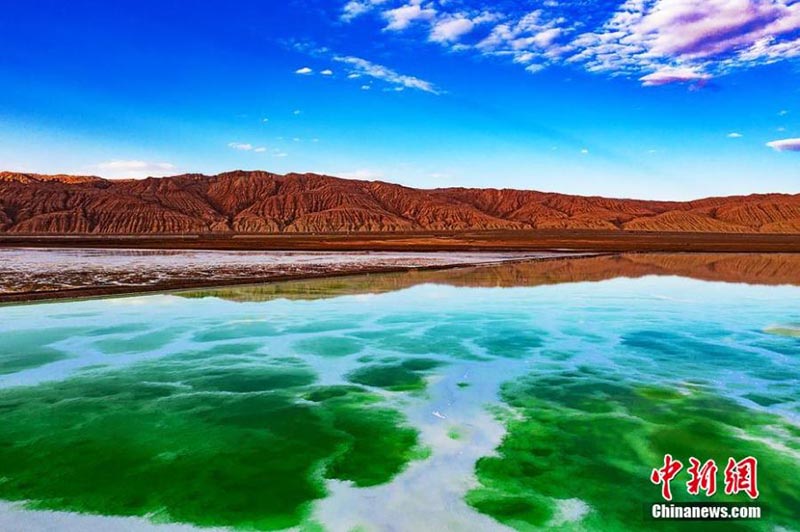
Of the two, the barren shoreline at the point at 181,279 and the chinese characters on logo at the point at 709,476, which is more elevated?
the barren shoreline at the point at 181,279

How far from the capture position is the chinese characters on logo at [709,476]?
6.18 m

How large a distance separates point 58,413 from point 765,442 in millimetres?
9583

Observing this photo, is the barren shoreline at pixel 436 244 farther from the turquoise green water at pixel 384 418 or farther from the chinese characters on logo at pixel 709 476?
the chinese characters on logo at pixel 709 476

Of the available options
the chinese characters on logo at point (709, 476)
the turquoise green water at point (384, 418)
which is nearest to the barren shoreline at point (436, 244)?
the turquoise green water at point (384, 418)

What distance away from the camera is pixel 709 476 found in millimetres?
6430

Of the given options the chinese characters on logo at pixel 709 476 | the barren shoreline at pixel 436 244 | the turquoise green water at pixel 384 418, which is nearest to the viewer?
the turquoise green water at pixel 384 418

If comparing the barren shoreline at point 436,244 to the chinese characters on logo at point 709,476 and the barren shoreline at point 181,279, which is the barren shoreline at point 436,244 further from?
the chinese characters on logo at point 709,476

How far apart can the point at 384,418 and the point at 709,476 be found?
4.12 metres

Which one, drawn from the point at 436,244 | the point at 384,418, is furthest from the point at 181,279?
the point at 436,244

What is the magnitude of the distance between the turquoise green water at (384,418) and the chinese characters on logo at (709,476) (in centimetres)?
12

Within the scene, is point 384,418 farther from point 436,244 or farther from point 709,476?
point 436,244

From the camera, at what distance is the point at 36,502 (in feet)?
19.0

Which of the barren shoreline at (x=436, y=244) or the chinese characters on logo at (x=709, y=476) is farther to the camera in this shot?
the barren shoreline at (x=436, y=244)

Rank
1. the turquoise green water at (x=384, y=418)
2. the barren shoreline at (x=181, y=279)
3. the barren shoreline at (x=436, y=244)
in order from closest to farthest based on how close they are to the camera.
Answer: the turquoise green water at (x=384, y=418), the barren shoreline at (x=181, y=279), the barren shoreline at (x=436, y=244)
